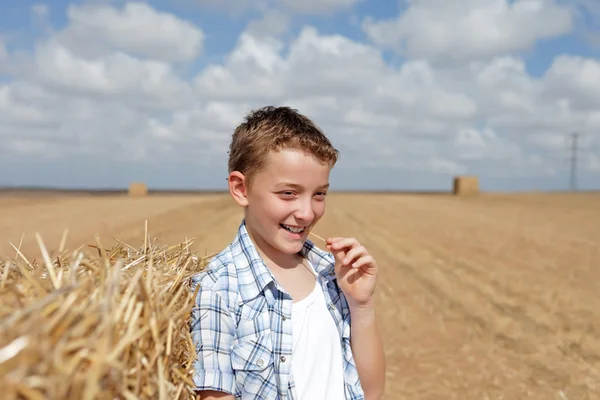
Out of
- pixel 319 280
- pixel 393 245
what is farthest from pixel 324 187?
pixel 393 245

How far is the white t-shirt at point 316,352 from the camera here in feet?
7.53

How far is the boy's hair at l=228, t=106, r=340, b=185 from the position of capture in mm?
2395

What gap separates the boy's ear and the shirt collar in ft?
0.34

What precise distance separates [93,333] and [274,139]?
113cm

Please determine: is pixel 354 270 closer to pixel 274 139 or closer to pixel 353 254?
pixel 353 254

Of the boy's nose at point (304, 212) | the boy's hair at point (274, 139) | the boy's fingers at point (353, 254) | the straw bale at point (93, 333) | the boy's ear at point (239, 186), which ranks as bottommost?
the straw bale at point (93, 333)

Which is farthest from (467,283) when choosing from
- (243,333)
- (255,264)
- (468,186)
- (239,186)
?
(468,186)

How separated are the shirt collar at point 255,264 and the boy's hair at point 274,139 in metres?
0.28

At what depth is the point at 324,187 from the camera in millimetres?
2465

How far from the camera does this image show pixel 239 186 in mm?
2553

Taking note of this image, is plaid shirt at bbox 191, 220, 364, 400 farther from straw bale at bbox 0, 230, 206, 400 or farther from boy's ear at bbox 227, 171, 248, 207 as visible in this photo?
boy's ear at bbox 227, 171, 248, 207

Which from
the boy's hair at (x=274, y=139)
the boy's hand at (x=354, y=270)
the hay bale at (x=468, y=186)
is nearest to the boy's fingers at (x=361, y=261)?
the boy's hand at (x=354, y=270)

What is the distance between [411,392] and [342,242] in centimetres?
376

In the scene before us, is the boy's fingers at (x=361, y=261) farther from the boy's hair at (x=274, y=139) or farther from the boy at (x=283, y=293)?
the boy's hair at (x=274, y=139)
